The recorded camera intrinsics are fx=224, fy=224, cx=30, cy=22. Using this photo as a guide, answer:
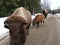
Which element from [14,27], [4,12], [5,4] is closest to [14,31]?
[14,27]

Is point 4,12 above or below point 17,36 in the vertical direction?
below

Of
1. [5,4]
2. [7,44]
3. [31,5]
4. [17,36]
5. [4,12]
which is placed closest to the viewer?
[17,36]

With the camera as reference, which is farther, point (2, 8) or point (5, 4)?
point (5, 4)

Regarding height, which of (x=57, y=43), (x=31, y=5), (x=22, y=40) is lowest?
(x=31, y=5)

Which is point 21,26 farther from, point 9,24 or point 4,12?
point 4,12

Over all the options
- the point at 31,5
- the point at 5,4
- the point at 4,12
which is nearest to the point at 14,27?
the point at 4,12

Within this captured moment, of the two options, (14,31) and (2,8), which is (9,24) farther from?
(2,8)

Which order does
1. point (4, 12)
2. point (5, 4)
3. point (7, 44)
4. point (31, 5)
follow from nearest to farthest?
point (7, 44)
point (4, 12)
point (5, 4)
point (31, 5)

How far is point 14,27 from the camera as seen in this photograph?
9086mm

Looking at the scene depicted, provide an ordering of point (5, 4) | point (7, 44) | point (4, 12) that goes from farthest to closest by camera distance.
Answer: point (5, 4), point (4, 12), point (7, 44)

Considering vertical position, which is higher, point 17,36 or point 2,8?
point 17,36

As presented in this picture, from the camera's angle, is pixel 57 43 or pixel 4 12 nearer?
pixel 57 43

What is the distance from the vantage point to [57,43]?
12.2 metres

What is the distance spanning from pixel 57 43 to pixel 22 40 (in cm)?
327
